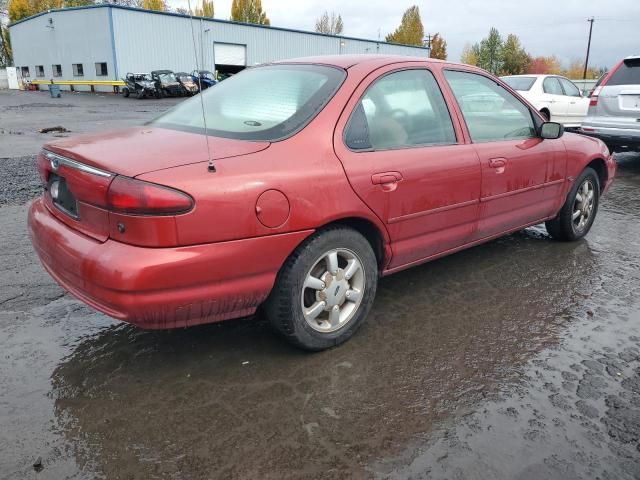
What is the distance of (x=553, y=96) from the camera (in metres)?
12.5

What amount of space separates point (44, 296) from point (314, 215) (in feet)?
6.94

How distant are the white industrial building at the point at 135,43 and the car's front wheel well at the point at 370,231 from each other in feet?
102

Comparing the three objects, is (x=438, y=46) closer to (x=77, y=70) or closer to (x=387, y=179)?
(x=77, y=70)

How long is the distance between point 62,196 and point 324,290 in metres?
1.43

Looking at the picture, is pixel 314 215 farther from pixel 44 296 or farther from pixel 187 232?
pixel 44 296

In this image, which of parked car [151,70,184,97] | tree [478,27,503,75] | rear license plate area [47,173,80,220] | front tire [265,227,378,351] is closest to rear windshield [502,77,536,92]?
front tire [265,227,378,351]

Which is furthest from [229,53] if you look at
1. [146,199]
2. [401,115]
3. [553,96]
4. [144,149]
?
[146,199]

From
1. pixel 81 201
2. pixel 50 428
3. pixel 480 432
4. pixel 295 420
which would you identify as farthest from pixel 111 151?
pixel 480 432

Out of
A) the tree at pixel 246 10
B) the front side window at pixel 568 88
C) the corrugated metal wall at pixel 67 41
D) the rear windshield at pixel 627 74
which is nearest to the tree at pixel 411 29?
the tree at pixel 246 10

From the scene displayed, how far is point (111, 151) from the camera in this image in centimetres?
256

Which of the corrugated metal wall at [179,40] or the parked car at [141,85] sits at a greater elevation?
the corrugated metal wall at [179,40]

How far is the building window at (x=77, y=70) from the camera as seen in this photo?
39147 millimetres

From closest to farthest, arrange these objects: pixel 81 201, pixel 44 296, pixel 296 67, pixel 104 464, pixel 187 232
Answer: pixel 104 464
pixel 187 232
pixel 81 201
pixel 296 67
pixel 44 296

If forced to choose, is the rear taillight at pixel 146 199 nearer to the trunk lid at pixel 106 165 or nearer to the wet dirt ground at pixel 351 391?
the trunk lid at pixel 106 165
